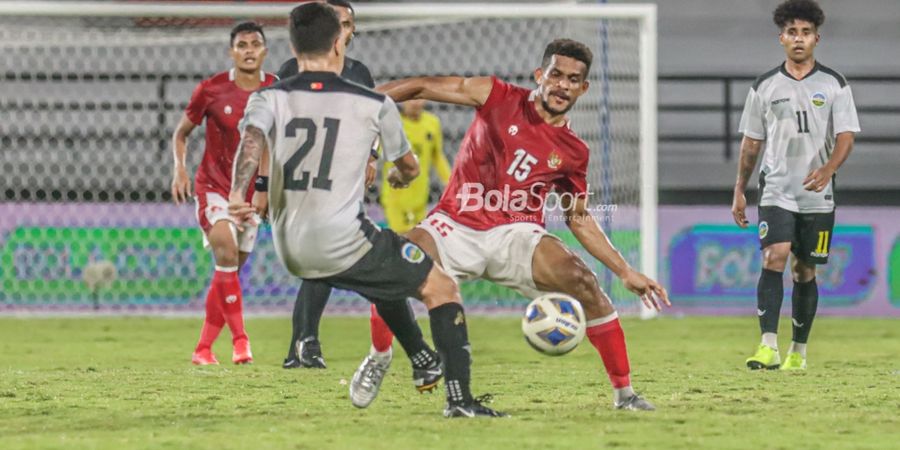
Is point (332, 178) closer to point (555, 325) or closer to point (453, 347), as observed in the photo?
point (453, 347)

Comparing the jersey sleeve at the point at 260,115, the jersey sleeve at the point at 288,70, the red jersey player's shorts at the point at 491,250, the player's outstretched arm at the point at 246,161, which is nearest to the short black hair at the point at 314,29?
the jersey sleeve at the point at 260,115

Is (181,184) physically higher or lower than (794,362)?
higher

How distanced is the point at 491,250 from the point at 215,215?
8.79ft

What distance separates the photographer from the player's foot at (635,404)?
18.9ft

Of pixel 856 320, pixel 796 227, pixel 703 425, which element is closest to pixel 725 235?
pixel 856 320

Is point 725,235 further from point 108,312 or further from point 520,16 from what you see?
point 108,312

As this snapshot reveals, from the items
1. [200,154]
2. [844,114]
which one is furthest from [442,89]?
[200,154]

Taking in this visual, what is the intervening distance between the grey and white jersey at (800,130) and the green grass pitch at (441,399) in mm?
933

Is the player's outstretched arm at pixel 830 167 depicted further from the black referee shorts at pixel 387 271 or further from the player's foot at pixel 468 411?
the black referee shorts at pixel 387 271

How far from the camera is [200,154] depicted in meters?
13.9

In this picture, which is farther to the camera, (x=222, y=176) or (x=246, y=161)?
(x=222, y=176)

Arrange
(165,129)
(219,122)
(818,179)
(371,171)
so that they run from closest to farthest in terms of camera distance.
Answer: (371,171) < (818,179) < (219,122) < (165,129)

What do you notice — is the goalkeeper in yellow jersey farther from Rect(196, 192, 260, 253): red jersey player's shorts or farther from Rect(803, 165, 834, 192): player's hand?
Rect(803, 165, 834, 192): player's hand

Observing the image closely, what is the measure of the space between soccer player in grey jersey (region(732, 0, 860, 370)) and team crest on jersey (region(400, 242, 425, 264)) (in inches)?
119
